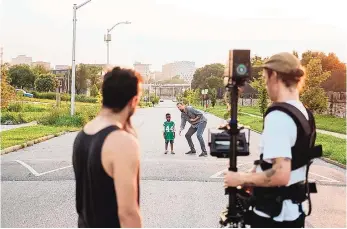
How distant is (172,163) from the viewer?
13219 millimetres

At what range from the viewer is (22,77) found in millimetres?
109562

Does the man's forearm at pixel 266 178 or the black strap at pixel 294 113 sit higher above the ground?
the black strap at pixel 294 113

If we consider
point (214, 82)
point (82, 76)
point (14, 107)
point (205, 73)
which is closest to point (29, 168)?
point (14, 107)

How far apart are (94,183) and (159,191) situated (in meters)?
6.67

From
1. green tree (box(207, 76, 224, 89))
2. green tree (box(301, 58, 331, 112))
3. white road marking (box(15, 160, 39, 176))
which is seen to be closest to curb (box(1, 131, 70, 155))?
white road marking (box(15, 160, 39, 176))

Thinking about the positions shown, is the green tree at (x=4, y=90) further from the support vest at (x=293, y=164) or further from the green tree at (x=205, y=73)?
the green tree at (x=205, y=73)

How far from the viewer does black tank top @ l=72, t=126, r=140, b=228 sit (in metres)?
2.59

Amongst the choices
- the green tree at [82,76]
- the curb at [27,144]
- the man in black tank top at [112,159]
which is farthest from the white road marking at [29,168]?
the green tree at [82,76]

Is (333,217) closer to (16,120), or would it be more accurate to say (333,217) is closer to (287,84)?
(287,84)

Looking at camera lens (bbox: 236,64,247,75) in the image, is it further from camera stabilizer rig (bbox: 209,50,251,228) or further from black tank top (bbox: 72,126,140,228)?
black tank top (bbox: 72,126,140,228)

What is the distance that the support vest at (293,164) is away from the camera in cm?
287

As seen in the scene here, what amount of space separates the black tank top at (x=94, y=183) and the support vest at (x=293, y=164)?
2.83 ft

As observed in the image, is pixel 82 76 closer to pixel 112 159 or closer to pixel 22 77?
pixel 22 77

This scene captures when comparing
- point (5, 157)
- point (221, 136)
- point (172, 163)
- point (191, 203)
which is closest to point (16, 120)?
point (5, 157)
